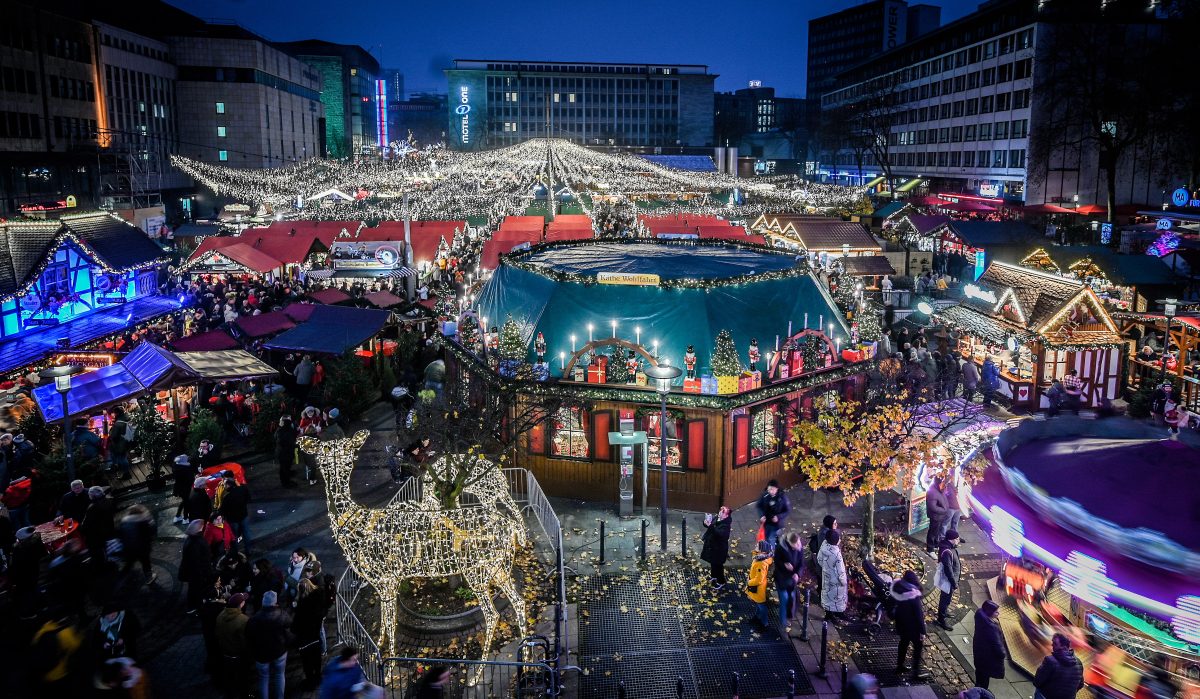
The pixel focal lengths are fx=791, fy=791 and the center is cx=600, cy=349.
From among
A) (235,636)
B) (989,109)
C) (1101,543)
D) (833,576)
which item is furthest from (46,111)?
(989,109)

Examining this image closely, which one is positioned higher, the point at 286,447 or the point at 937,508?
the point at 286,447

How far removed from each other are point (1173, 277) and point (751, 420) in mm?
19031

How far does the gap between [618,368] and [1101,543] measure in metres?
9.54

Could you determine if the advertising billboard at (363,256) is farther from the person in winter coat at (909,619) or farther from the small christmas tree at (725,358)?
the person in winter coat at (909,619)

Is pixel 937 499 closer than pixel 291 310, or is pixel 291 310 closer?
pixel 937 499

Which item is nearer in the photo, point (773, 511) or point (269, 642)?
point (269, 642)

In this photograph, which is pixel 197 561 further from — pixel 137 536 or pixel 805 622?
pixel 805 622

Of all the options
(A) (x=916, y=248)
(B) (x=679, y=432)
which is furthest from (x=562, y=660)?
(A) (x=916, y=248)

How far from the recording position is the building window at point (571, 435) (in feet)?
54.6

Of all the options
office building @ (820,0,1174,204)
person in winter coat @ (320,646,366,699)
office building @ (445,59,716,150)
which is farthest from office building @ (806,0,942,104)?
person in winter coat @ (320,646,366,699)

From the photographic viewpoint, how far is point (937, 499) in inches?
542

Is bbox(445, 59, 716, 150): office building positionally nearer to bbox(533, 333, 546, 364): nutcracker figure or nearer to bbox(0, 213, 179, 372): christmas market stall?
bbox(0, 213, 179, 372): christmas market stall

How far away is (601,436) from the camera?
16562 millimetres

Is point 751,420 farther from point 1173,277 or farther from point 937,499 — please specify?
point 1173,277
